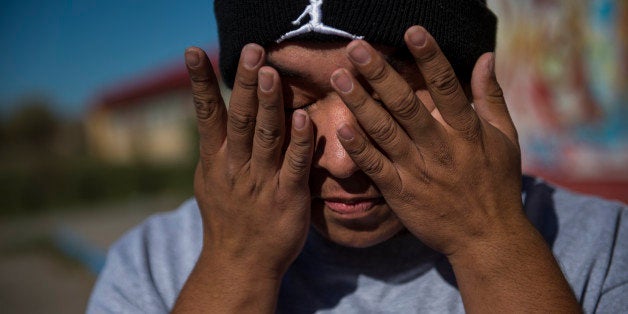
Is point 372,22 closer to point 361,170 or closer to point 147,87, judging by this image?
point 361,170

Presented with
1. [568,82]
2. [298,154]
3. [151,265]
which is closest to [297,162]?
[298,154]

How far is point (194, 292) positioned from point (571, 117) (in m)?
3.44

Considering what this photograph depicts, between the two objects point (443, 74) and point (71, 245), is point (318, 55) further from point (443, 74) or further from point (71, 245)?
point (71, 245)

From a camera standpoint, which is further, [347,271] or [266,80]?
[347,271]

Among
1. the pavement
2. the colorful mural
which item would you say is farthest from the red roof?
the colorful mural

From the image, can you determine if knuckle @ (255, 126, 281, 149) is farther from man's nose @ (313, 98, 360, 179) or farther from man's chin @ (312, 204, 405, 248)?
man's chin @ (312, 204, 405, 248)

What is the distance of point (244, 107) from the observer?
139cm

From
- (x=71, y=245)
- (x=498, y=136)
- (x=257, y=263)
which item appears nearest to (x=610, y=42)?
(x=498, y=136)

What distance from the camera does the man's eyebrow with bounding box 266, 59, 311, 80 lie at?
1425mm

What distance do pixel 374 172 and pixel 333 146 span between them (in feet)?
0.48

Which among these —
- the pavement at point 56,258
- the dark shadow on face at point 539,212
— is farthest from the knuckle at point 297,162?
the pavement at point 56,258

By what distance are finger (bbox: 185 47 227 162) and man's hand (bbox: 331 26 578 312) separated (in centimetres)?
34

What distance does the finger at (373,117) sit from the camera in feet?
4.25

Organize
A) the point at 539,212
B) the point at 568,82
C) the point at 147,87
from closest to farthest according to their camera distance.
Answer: the point at 539,212 → the point at 568,82 → the point at 147,87
